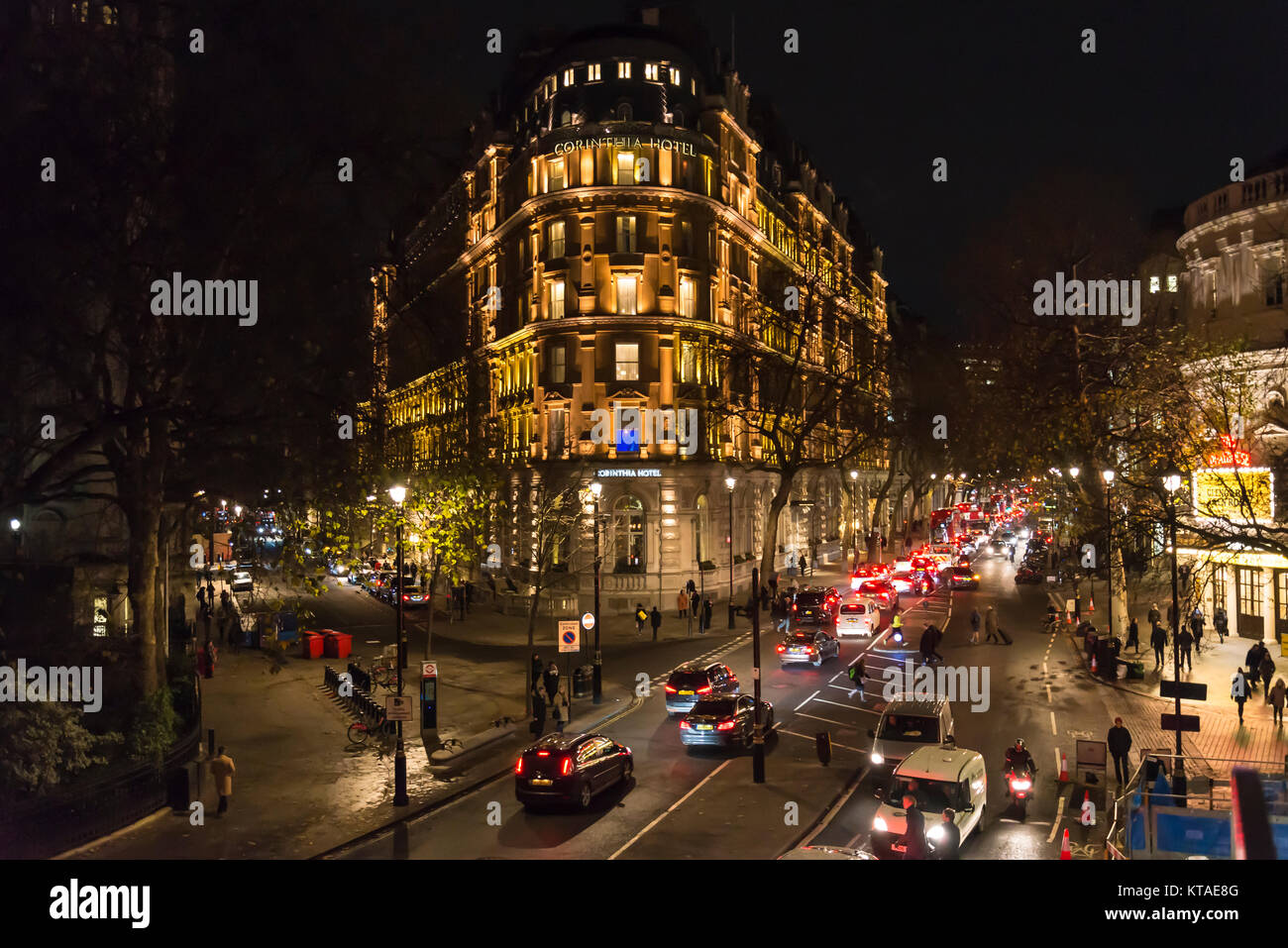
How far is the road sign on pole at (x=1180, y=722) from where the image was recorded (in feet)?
63.3

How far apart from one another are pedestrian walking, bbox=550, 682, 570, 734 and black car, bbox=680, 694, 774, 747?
377cm

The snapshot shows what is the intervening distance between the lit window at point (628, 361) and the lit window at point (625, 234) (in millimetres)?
5054

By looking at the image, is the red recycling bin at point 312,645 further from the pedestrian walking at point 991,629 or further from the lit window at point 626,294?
the pedestrian walking at point 991,629

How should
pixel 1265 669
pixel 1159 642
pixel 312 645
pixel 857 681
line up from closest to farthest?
pixel 1265 669 < pixel 857 681 < pixel 1159 642 < pixel 312 645

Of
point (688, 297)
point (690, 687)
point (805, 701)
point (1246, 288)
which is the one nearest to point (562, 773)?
point (690, 687)

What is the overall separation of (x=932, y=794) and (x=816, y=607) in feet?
85.4

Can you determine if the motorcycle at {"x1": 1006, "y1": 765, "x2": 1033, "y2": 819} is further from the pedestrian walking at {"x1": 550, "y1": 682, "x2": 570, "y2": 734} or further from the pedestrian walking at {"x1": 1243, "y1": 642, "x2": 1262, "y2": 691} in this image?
the pedestrian walking at {"x1": 1243, "y1": 642, "x2": 1262, "y2": 691}

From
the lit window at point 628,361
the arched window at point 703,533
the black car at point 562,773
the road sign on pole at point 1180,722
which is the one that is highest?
the lit window at point 628,361

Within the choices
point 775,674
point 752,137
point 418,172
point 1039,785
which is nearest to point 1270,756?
point 1039,785

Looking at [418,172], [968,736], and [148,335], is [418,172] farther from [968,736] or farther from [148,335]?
[968,736]

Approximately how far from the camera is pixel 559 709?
25969 mm

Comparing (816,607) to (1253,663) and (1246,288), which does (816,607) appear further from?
(1246,288)

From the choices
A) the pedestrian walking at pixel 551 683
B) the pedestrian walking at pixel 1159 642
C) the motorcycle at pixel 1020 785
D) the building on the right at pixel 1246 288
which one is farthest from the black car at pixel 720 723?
the building on the right at pixel 1246 288

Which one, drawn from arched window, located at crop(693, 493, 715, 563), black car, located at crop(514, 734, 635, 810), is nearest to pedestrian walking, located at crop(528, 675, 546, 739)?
black car, located at crop(514, 734, 635, 810)
